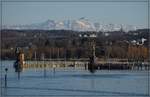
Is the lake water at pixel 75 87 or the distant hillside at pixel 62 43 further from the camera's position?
the distant hillside at pixel 62 43

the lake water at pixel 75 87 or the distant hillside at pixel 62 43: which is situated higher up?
the distant hillside at pixel 62 43

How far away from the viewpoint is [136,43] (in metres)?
108

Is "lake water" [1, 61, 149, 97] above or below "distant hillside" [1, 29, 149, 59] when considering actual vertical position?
below

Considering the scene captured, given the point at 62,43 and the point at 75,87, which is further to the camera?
the point at 62,43

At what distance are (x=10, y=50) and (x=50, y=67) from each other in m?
25.6

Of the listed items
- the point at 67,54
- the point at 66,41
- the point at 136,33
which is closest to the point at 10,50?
the point at 67,54

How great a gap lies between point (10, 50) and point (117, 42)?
26117 mm

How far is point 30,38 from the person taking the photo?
427 ft

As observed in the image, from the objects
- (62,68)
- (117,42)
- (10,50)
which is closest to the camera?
(62,68)

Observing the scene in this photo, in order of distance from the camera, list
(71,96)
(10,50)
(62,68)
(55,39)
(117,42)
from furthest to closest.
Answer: (55,39) → (117,42) → (10,50) → (62,68) → (71,96)

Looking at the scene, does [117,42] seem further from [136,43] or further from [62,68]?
[62,68]

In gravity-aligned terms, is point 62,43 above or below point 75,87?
above

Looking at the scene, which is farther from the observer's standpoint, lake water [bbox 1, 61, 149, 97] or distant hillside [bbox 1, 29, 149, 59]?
distant hillside [bbox 1, 29, 149, 59]

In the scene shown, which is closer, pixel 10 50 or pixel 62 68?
pixel 62 68
